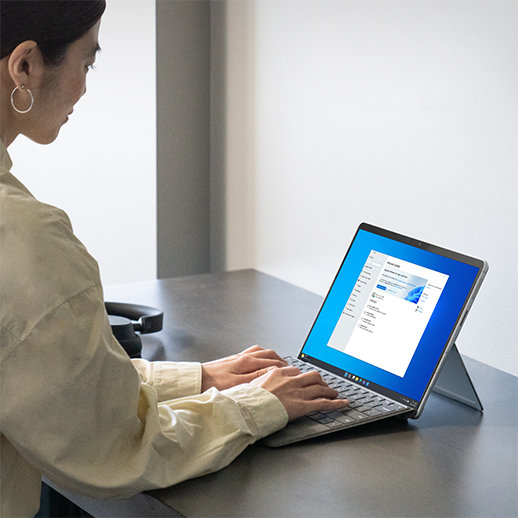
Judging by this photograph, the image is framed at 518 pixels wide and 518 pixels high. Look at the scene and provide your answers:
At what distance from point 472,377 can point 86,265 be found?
0.75m

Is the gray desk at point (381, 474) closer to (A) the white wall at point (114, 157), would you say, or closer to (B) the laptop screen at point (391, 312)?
(B) the laptop screen at point (391, 312)

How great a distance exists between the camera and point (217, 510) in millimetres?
969

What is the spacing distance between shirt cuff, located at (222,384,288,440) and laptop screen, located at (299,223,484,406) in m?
0.21

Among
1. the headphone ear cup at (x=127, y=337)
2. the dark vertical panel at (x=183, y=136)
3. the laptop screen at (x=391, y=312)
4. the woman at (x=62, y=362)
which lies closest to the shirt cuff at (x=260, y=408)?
the woman at (x=62, y=362)

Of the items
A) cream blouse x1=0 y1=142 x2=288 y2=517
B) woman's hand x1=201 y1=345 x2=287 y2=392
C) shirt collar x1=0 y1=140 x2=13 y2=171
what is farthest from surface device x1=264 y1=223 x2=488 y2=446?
shirt collar x1=0 y1=140 x2=13 y2=171

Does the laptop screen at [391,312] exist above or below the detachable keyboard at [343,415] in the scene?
above

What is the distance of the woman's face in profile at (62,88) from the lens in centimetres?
100

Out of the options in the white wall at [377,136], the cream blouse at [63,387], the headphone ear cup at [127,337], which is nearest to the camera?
the cream blouse at [63,387]

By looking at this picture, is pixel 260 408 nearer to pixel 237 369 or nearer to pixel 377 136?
pixel 237 369

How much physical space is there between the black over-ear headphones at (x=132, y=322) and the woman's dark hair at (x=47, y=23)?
1.82ft

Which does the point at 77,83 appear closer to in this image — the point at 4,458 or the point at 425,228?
the point at 4,458

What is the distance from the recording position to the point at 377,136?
70.4 inches

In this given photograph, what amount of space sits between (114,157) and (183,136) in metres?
0.21

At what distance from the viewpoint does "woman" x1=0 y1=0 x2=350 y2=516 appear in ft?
2.90
